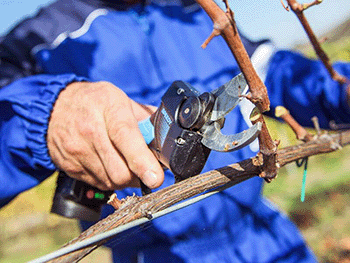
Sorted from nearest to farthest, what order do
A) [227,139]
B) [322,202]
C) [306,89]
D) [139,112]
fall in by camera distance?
[227,139] < [139,112] < [306,89] < [322,202]

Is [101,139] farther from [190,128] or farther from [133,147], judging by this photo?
[190,128]

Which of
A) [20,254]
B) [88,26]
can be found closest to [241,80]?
[88,26]

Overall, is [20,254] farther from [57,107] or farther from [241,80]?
[241,80]

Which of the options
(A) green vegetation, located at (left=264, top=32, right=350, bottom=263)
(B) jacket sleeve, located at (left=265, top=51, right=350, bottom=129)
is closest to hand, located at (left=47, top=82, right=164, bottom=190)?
(B) jacket sleeve, located at (left=265, top=51, right=350, bottom=129)

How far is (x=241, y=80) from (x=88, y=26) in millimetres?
947

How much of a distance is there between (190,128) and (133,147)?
0.41 ft

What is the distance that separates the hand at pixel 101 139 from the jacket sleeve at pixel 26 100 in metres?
0.06

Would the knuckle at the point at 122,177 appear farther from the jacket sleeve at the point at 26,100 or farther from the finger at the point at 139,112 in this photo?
the jacket sleeve at the point at 26,100

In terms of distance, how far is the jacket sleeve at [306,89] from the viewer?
143cm

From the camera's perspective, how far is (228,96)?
69 cm

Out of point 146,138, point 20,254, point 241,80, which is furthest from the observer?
point 20,254

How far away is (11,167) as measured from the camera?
1.16 meters

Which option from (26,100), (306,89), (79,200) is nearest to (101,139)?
(79,200)

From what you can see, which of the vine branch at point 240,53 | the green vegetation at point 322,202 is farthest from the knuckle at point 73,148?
the green vegetation at point 322,202
